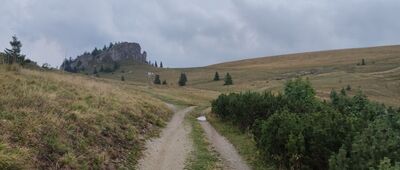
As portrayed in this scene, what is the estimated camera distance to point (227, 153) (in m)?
20.5

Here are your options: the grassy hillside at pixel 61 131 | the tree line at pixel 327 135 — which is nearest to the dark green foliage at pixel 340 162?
the tree line at pixel 327 135

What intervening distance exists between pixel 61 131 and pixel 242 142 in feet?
39.8

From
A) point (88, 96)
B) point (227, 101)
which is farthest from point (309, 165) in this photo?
point (227, 101)

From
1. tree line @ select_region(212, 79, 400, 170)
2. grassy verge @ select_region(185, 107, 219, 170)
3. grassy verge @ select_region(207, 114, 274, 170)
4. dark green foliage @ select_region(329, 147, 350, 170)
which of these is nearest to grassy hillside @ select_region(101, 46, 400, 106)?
grassy verge @ select_region(207, 114, 274, 170)

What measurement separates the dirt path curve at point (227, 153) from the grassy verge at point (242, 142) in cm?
27

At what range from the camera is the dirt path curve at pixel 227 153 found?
692 inches

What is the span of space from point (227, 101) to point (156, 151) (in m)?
18.4

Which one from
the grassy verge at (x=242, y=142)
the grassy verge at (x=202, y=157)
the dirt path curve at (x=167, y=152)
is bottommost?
the grassy verge at (x=242, y=142)

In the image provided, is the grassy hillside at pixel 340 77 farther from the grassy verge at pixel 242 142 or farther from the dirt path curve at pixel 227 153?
the dirt path curve at pixel 227 153

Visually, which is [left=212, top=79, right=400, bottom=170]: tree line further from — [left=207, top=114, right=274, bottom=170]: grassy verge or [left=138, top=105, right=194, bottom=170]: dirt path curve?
[left=138, top=105, right=194, bottom=170]: dirt path curve

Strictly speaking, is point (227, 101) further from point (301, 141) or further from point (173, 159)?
point (301, 141)

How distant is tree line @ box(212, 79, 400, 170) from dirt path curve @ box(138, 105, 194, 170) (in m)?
3.35

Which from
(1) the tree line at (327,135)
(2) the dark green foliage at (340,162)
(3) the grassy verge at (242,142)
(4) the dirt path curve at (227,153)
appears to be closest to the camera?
(1) the tree line at (327,135)

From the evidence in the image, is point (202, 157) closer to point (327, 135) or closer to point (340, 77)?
point (327, 135)
